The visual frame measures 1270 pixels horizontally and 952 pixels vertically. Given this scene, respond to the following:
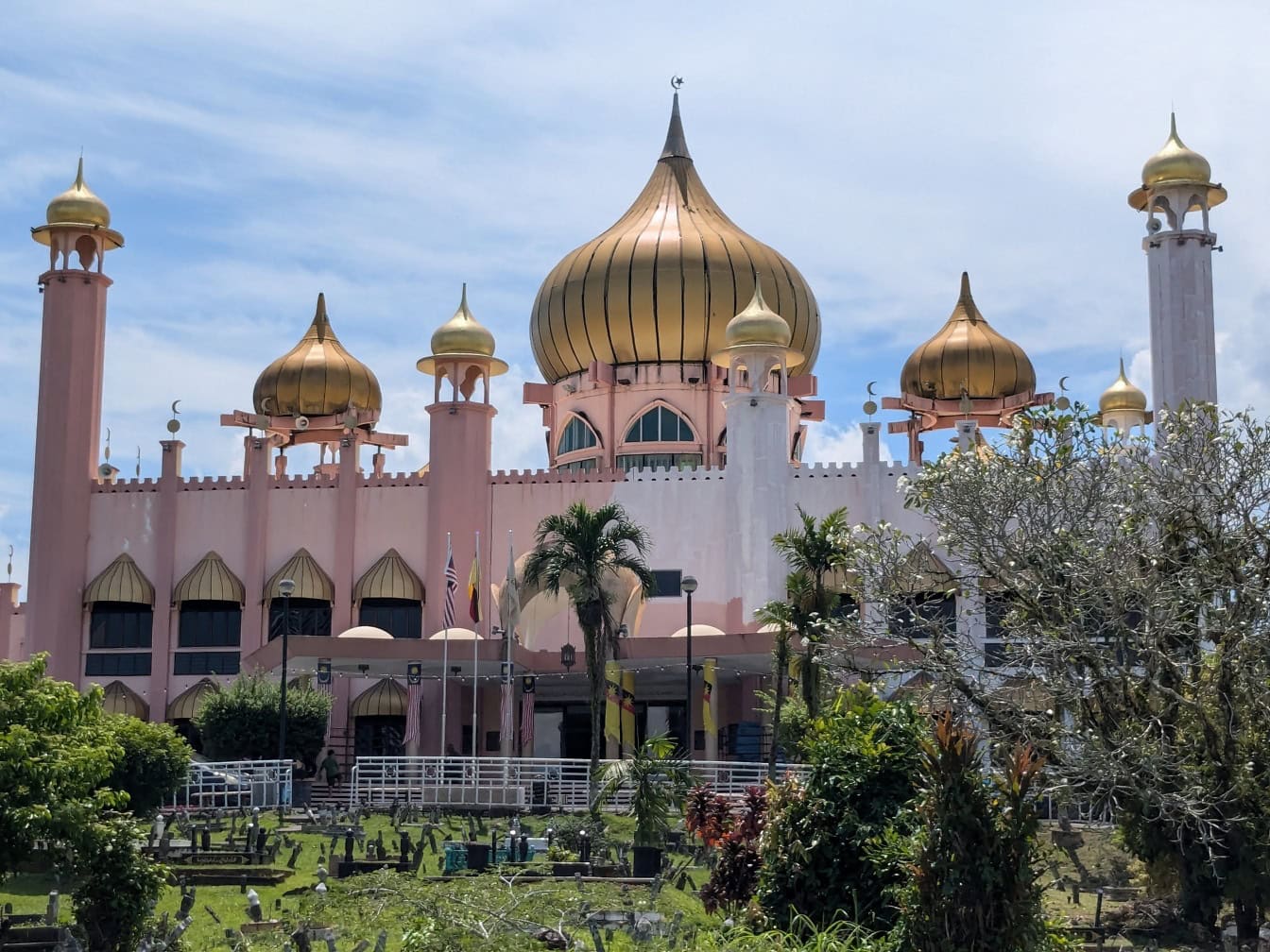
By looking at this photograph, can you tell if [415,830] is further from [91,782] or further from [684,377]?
[684,377]

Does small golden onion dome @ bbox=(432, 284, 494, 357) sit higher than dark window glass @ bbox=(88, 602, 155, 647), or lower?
higher

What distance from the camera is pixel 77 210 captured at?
49.7 m

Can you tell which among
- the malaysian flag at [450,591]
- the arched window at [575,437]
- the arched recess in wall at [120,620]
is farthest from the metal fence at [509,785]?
the arched window at [575,437]

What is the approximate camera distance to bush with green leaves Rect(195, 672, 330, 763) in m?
41.0

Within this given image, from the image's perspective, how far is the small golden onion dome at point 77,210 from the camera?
4966cm

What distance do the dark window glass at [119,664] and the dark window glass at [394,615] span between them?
5839 millimetres

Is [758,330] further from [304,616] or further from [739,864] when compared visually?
[739,864]

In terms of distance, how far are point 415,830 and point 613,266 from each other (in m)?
24.4

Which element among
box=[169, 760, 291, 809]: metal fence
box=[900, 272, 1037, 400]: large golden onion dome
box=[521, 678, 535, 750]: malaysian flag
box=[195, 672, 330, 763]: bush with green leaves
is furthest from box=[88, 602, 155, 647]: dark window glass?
box=[900, 272, 1037, 400]: large golden onion dome

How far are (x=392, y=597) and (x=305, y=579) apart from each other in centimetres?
233

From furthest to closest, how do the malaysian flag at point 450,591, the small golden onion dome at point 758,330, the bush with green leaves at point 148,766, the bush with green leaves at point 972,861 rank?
the small golden onion dome at point 758,330 < the malaysian flag at point 450,591 < the bush with green leaves at point 148,766 < the bush with green leaves at point 972,861

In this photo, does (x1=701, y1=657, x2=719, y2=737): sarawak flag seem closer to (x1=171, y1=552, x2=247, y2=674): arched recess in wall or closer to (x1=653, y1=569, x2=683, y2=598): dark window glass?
(x1=653, y1=569, x2=683, y2=598): dark window glass

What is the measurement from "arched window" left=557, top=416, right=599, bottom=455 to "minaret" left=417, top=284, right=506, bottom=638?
4.14 m

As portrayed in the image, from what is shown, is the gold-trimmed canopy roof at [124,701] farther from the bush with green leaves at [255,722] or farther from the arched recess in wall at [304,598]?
the bush with green leaves at [255,722]
